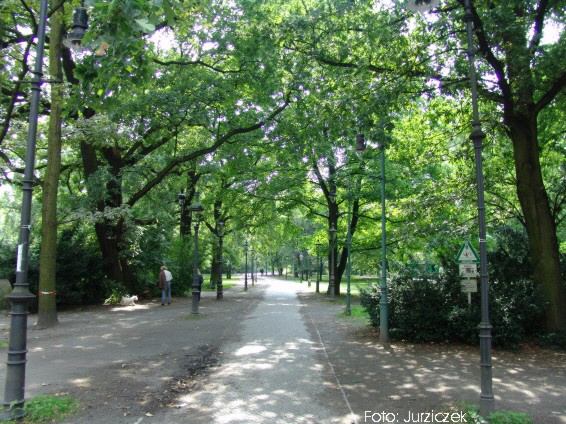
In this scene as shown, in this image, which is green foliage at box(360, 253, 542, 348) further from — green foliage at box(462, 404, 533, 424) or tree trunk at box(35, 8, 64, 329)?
tree trunk at box(35, 8, 64, 329)

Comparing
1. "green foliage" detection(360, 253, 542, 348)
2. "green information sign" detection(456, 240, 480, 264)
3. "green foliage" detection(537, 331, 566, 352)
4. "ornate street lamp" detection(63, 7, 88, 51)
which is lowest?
"green foliage" detection(537, 331, 566, 352)

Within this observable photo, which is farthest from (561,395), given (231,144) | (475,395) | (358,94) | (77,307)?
(77,307)

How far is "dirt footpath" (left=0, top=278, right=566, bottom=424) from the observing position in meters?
5.87

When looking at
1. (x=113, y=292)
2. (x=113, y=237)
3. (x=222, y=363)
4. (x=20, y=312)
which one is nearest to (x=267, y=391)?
(x=222, y=363)

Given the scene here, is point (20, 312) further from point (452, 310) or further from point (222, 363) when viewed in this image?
point (452, 310)

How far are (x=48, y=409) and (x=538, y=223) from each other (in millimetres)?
10486

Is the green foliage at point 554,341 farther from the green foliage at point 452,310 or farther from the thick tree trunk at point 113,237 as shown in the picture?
the thick tree trunk at point 113,237

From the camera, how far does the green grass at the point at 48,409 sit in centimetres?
519

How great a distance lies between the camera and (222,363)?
28.0ft

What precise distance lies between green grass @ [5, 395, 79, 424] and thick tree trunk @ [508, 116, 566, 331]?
9816mm

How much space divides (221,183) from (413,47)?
1895cm

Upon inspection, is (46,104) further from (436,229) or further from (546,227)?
(546,227)

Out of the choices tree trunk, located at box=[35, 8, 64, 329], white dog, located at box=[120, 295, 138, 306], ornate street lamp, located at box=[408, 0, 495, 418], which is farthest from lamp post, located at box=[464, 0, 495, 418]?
white dog, located at box=[120, 295, 138, 306]

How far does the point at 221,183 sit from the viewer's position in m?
27.9
